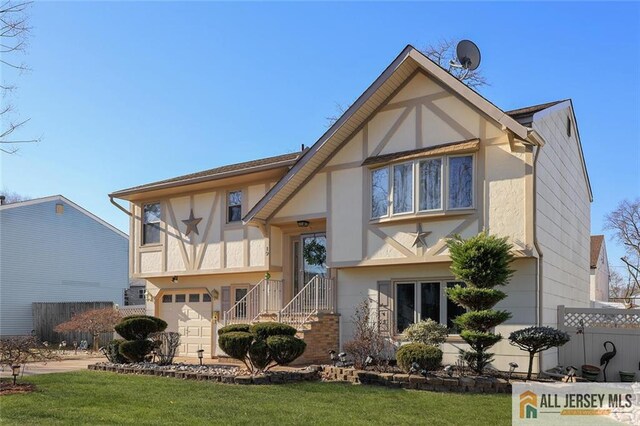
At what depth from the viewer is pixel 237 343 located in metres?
13.0

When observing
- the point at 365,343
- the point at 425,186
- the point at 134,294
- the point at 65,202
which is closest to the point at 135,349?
the point at 365,343

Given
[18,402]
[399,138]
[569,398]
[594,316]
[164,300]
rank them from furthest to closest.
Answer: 1. [164,300]
2. [399,138]
3. [594,316]
4. [569,398]
5. [18,402]

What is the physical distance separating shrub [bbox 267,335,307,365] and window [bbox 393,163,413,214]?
4.42 m

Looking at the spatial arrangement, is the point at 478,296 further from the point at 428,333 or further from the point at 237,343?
the point at 237,343

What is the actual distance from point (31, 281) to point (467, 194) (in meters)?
25.4

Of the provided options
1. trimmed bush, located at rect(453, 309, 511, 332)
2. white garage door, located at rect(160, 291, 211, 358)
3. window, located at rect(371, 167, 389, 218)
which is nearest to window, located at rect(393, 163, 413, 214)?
window, located at rect(371, 167, 389, 218)

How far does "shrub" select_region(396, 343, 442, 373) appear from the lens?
12.3 m

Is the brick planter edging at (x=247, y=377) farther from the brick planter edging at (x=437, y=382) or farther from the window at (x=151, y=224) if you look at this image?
the window at (x=151, y=224)

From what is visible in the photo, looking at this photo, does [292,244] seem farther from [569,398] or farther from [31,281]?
[31,281]

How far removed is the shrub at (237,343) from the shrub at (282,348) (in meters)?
0.47

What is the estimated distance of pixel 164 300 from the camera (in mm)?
22062

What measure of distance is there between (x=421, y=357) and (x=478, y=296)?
1740mm

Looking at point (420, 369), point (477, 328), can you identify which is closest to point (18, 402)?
point (420, 369)

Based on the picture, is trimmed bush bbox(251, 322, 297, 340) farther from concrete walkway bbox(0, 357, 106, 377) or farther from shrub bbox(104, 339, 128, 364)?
concrete walkway bbox(0, 357, 106, 377)
